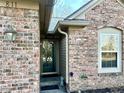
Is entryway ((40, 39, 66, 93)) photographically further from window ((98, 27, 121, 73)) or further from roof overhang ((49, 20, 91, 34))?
roof overhang ((49, 20, 91, 34))

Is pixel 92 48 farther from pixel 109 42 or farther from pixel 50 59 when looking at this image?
pixel 50 59

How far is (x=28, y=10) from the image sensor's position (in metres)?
4.08

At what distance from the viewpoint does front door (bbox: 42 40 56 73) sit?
1134 cm

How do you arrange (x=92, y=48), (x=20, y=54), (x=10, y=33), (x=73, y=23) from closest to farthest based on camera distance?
1. (x=10, y=33)
2. (x=20, y=54)
3. (x=73, y=23)
4. (x=92, y=48)

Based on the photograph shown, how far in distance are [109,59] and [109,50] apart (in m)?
0.44

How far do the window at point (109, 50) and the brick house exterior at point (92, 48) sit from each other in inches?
7.7

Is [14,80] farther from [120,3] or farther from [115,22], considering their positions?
[120,3]

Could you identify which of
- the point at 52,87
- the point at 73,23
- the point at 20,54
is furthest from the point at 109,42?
the point at 20,54

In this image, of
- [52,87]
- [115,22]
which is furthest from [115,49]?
[52,87]

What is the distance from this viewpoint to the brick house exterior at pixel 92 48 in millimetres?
7527

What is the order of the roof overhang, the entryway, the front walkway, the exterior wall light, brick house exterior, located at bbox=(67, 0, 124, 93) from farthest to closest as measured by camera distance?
the entryway < the front walkway < brick house exterior, located at bbox=(67, 0, 124, 93) < the roof overhang < the exterior wall light

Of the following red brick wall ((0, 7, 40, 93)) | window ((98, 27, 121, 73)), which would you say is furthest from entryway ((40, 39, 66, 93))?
red brick wall ((0, 7, 40, 93))

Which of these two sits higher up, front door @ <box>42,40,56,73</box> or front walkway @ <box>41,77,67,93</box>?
front door @ <box>42,40,56,73</box>

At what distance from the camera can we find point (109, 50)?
828 cm
